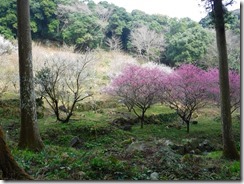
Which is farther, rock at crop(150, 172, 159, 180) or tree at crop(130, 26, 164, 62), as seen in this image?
tree at crop(130, 26, 164, 62)

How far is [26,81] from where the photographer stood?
520cm

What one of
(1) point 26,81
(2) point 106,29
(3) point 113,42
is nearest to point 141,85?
(3) point 113,42

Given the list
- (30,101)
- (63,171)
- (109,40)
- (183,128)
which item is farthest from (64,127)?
(109,40)

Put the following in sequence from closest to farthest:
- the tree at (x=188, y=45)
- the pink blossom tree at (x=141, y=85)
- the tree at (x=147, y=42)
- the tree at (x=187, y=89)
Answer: the tree at (x=187, y=89), the tree at (x=188, y=45), the pink blossom tree at (x=141, y=85), the tree at (x=147, y=42)

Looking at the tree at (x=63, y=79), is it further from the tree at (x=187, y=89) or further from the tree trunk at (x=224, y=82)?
the tree trunk at (x=224, y=82)

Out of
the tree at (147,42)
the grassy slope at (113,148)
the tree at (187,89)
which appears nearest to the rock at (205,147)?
the grassy slope at (113,148)

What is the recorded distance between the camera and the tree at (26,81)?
16.9 feet

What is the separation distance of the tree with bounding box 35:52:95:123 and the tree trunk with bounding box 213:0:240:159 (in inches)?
219

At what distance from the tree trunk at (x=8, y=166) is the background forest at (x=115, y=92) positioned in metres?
0.29

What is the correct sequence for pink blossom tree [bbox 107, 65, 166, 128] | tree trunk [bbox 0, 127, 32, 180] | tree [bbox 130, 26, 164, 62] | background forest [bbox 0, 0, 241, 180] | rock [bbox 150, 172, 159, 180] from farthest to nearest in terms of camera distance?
1. tree [bbox 130, 26, 164, 62]
2. pink blossom tree [bbox 107, 65, 166, 128]
3. background forest [bbox 0, 0, 241, 180]
4. rock [bbox 150, 172, 159, 180]
5. tree trunk [bbox 0, 127, 32, 180]

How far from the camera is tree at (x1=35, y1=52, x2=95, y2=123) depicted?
9672 millimetres

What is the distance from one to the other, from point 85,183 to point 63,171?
326 mm

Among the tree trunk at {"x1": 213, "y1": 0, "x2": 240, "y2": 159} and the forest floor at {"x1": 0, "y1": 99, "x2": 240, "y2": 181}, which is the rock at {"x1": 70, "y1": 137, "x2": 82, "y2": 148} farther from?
the tree trunk at {"x1": 213, "y1": 0, "x2": 240, "y2": 159}

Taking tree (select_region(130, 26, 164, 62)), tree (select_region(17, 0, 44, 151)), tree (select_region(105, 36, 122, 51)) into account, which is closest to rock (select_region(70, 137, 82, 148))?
tree (select_region(17, 0, 44, 151))
